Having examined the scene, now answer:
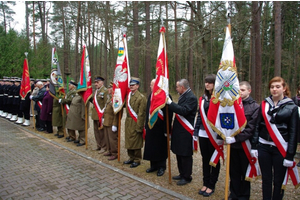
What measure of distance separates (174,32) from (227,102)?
23.4 feet

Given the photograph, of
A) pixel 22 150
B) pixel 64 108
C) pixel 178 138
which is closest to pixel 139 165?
pixel 178 138

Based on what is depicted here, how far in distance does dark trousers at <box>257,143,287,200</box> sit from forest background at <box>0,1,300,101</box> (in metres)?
2.05

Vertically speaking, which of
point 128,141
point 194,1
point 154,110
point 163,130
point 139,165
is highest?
point 194,1

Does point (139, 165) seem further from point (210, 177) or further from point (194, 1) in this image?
point (194, 1)

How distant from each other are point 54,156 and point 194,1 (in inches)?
301

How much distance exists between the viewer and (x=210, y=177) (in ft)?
13.3

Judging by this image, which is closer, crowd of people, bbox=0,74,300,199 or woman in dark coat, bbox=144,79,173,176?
crowd of people, bbox=0,74,300,199

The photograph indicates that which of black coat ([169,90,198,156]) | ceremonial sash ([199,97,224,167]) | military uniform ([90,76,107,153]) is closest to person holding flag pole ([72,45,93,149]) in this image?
military uniform ([90,76,107,153])

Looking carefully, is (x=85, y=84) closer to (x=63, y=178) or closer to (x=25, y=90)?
(x=63, y=178)

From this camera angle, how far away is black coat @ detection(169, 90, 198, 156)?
4166mm

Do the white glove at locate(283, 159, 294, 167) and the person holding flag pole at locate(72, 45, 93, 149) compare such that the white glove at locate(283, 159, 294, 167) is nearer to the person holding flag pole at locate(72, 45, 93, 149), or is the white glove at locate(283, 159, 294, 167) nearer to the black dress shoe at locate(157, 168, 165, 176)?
the black dress shoe at locate(157, 168, 165, 176)

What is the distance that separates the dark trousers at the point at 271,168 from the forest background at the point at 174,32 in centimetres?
205

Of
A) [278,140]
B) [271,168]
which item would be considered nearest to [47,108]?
[271,168]

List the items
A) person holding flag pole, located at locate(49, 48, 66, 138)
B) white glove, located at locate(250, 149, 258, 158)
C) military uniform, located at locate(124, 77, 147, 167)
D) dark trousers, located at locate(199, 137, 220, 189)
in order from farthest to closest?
1. person holding flag pole, located at locate(49, 48, 66, 138)
2. military uniform, located at locate(124, 77, 147, 167)
3. dark trousers, located at locate(199, 137, 220, 189)
4. white glove, located at locate(250, 149, 258, 158)
